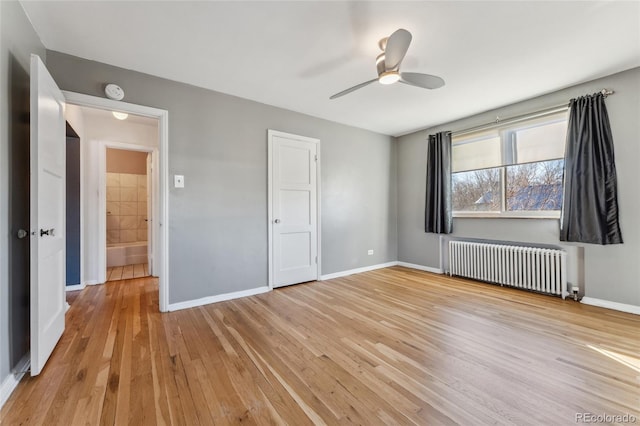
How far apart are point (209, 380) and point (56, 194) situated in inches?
71.8

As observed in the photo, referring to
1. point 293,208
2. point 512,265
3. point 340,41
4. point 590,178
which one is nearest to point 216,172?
point 293,208

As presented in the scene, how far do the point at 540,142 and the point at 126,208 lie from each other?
762 centimetres

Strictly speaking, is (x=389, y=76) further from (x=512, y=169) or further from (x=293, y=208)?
(x=512, y=169)

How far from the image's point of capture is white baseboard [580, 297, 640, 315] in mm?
2643

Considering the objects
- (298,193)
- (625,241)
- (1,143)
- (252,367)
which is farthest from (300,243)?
(625,241)

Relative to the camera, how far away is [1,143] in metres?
1.50

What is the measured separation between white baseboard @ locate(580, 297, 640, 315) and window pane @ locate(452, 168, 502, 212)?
4.53ft

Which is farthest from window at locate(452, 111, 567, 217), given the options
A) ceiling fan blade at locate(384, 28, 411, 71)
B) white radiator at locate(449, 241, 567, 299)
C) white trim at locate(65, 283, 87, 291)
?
white trim at locate(65, 283, 87, 291)

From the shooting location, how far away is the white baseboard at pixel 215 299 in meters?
2.81

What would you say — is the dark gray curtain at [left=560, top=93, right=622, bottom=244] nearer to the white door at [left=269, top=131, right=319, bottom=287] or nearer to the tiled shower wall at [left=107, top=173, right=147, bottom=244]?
the white door at [left=269, top=131, right=319, bottom=287]

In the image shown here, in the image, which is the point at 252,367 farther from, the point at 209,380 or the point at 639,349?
the point at 639,349

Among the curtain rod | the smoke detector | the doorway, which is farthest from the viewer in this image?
the doorway

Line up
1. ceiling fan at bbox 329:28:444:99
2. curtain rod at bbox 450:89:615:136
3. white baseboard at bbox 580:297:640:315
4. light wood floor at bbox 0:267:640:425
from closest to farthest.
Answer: light wood floor at bbox 0:267:640:425
ceiling fan at bbox 329:28:444:99
white baseboard at bbox 580:297:640:315
curtain rod at bbox 450:89:615:136

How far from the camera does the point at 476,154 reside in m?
3.94
